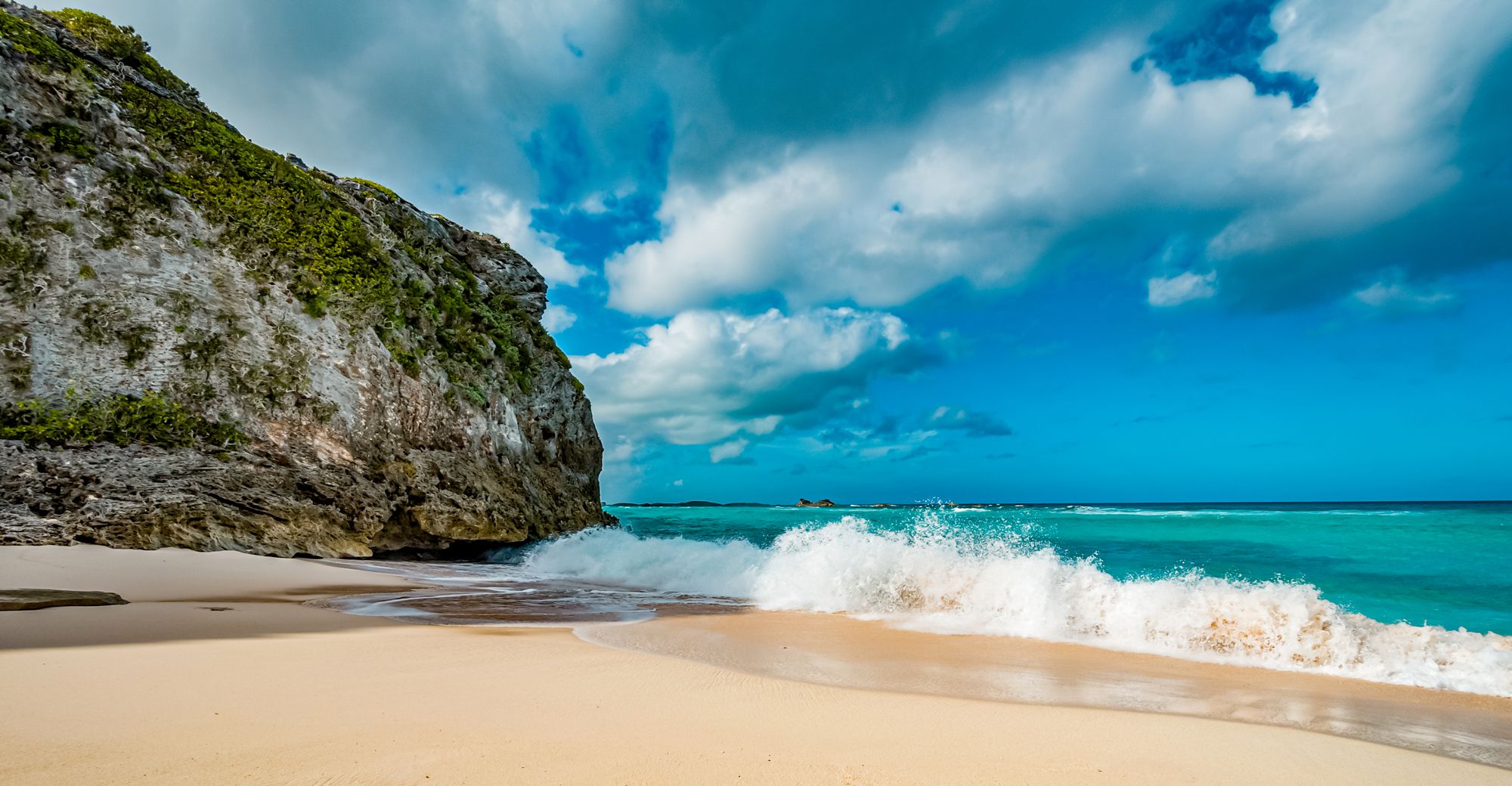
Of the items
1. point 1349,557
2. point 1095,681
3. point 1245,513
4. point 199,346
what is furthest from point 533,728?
point 1245,513

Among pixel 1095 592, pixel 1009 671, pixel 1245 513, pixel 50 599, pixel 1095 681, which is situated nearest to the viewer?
pixel 1095 681

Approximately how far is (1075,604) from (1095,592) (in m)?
0.28

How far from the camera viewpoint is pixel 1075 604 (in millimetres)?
8031

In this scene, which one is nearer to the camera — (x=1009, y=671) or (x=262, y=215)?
(x=1009, y=671)

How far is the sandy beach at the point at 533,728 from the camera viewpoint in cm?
253

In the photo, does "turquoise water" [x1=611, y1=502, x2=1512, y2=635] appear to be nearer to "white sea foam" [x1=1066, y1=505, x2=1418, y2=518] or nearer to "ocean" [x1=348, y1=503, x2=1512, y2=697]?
"ocean" [x1=348, y1=503, x2=1512, y2=697]

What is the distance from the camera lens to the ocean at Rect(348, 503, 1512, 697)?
20.6ft

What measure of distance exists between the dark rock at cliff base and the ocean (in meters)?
2.45

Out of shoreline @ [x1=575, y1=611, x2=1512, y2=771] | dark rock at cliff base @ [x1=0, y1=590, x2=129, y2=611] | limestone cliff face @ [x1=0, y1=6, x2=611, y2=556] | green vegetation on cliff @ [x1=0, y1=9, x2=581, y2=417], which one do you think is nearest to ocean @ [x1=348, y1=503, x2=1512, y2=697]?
shoreline @ [x1=575, y1=611, x2=1512, y2=771]

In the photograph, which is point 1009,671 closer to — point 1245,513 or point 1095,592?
point 1095,592

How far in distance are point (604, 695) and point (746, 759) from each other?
1.45m

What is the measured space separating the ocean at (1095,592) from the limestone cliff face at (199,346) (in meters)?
3.04

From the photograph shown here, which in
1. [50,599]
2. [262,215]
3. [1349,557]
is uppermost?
[262,215]

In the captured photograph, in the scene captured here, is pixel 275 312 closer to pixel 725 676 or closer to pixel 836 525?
pixel 836 525
